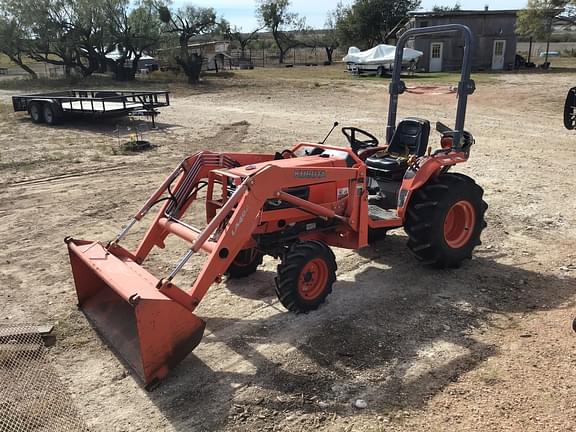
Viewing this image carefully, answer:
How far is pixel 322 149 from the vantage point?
5500 mm

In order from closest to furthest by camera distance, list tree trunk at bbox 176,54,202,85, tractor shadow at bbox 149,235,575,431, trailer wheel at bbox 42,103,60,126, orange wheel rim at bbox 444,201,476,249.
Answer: tractor shadow at bbox 149,235,575,431 → orange wheel rim at bbox 444,201,476,249 → trailer wheel at bbox 42,103,60,126 → tree trunk at bbox 176,54,202,85

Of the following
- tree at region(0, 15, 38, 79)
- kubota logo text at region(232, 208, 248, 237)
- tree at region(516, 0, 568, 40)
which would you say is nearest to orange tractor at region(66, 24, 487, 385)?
kubota logo text at region(232, 208, 248, 237)

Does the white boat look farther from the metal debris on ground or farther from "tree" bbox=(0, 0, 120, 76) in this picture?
the metal debris on ground

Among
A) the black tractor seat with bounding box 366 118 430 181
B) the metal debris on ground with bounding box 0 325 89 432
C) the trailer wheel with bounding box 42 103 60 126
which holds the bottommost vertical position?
the metal debris on ground with bounding box 0 325 89 432

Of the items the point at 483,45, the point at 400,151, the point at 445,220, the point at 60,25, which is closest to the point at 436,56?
the point at 483,45

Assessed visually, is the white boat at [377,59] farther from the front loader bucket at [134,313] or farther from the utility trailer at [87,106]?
the front loader bucket at [134,313]

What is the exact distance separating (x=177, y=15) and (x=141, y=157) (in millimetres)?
27981

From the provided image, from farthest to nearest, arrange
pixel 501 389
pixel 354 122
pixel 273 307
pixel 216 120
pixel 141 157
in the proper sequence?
pixel 216 120 → pixel 354 122 → pixel 141 157 → pixel 273 307 → pixel 501 389

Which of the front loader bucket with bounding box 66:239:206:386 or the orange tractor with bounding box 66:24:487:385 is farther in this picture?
the orange tractor with bounding box 66:24:487:385

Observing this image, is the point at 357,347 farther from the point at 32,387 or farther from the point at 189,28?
the point at 189,28

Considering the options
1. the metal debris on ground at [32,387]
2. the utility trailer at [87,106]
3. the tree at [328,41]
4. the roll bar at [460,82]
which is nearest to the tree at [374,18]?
the tree at [328,41]

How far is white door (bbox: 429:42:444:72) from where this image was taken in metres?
36.7

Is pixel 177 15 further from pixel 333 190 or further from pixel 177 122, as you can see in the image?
pixel 333 190

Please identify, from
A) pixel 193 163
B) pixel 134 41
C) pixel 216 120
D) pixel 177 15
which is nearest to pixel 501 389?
pixel 193 163
